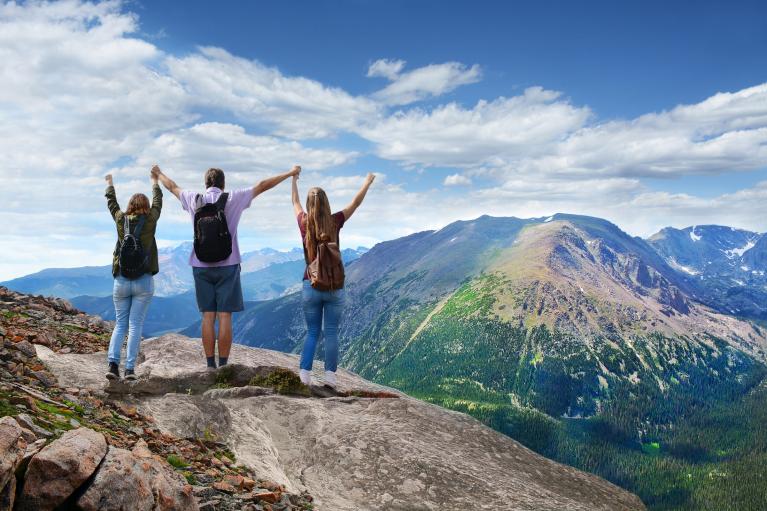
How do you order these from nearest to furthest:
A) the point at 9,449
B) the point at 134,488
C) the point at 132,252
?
the point at 9,449 < the point at 134,488 < the point at 132,252

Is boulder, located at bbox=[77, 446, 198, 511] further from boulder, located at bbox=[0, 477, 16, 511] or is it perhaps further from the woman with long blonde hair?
the woman with long blonde hair

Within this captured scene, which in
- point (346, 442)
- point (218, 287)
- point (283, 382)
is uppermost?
point (218, 287)

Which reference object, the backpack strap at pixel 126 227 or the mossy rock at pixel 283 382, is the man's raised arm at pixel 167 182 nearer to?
the backpack strap at pixel 126 227

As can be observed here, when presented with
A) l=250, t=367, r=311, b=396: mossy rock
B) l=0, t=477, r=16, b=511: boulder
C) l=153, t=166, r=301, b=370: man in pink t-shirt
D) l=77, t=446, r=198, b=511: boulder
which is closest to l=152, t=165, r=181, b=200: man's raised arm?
l=153, t=166, r=301, b=370: man in pink t-shirt

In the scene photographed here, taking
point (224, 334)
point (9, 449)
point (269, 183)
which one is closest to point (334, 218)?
point (269, 183)

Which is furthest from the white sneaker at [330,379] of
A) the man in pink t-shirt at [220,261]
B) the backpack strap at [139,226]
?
the backpack strap at [139,226]

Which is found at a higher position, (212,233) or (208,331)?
(212,233)

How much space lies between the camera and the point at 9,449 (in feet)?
17.7

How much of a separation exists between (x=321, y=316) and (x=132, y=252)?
186 inches

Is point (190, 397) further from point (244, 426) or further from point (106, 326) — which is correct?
point (106, 326)

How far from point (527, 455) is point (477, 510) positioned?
4.14 meters

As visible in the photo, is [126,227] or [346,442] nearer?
[346,442]

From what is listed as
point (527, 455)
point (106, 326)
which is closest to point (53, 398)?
point (527, 455)

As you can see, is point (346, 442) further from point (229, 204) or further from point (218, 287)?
point (229, 204)
